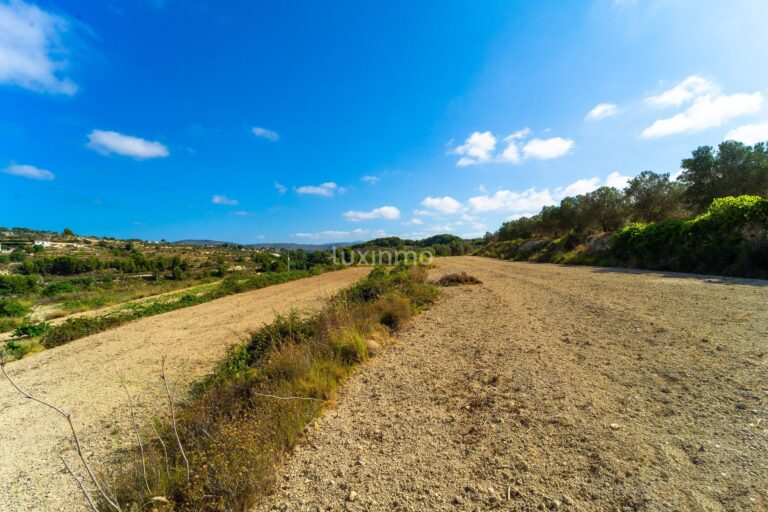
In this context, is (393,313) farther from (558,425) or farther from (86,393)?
(86,393)

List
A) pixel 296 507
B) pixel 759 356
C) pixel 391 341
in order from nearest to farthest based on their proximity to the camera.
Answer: pixel 296 507
pixel 759 356
pixel 391 341

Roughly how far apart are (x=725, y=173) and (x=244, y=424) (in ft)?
83.9

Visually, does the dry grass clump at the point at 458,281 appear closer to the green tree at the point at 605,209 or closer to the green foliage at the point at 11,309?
the green tree at the point at 605,209

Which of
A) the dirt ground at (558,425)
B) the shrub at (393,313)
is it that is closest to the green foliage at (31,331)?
the shrub at (393,313)

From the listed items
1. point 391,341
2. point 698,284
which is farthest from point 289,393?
point 698,284

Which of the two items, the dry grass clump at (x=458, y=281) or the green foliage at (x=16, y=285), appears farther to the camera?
the green foliage at (x=16, y=285)

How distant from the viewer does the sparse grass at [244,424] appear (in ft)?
7.94

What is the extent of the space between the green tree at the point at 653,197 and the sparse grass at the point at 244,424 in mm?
25538

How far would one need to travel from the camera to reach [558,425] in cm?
284

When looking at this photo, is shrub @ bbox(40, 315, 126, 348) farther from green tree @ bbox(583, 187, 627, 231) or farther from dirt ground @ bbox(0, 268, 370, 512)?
green tree @ bbox(583, 187, 627, 231)

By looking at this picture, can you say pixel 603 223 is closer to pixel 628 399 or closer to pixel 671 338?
pixel 671 338

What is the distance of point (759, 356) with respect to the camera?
3719 mm

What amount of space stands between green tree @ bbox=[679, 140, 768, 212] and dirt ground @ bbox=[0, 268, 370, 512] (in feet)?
83.6

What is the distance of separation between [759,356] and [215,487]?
21.3 feet
